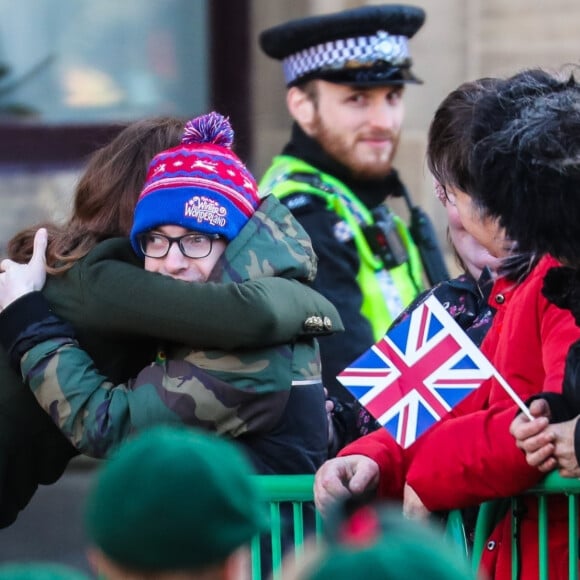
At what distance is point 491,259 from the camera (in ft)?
13.8

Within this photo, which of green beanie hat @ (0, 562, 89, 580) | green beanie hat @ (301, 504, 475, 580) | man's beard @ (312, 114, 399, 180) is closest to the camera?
green beanie hat @ (301, 504, 475, 580)

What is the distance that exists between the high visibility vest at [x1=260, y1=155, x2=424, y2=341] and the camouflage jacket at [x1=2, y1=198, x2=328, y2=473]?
57.5 inches

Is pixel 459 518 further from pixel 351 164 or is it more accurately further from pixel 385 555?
pixel 351 164

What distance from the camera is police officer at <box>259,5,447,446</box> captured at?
5.32 meters

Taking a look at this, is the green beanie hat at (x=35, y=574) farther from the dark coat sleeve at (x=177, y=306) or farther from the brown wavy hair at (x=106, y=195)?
the brown wavy hair at (x=106, y=195)

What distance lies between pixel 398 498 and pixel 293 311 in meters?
0.51

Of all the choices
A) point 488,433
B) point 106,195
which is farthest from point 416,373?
point 106,195

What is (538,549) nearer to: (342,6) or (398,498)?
(398,498)

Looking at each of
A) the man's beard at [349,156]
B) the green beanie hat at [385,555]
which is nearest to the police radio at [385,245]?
the man's beard at [349,156]

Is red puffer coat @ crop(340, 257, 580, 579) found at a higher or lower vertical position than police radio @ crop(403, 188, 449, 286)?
higher

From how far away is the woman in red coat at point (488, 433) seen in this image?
3.47 meters

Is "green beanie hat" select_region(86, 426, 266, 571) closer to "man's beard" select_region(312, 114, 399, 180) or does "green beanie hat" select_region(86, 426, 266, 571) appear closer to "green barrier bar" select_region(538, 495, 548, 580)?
"green barrier bar" select_region(538, 495, 548, 580)

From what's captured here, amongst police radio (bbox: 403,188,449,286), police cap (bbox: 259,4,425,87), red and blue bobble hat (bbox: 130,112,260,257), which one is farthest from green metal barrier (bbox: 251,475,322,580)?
police cap (bbox: 259,4,425,87)

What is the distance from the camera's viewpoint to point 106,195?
4051mm
